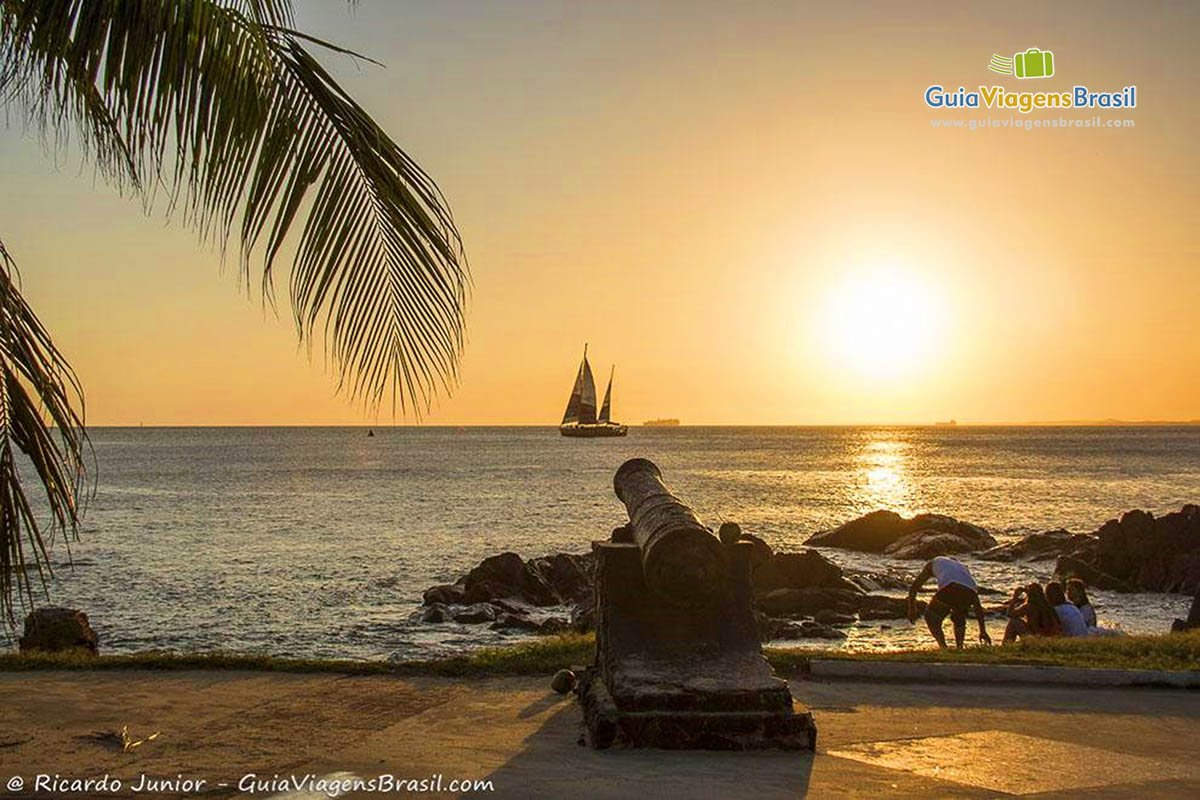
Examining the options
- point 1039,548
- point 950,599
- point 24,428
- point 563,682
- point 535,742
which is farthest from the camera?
point 1039,548

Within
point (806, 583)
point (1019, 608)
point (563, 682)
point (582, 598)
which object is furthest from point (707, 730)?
point (582, 598)

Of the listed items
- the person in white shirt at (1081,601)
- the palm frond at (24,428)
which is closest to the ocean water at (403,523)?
the person in white shirt at (1081,601)

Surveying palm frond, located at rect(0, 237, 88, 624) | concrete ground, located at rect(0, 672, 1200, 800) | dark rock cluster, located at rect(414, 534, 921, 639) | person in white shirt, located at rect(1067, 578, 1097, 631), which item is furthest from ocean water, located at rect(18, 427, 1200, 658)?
palm frond, located at rect(0, 237, 88, 624)

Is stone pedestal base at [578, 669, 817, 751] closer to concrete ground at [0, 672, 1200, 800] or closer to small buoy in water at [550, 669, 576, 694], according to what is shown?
concrete ground at [0, 672, 1200, 800]

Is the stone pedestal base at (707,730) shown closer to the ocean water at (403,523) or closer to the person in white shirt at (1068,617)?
the person in white shirt at (1068,617)

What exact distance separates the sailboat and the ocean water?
1183cm

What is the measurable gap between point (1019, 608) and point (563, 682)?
7061 millimetres

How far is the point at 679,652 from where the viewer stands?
24.7ft

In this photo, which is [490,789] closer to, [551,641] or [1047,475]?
[551,641]

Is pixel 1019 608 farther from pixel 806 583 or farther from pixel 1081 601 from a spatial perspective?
pixel 806 583

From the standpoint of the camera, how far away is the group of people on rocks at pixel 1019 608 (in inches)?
510

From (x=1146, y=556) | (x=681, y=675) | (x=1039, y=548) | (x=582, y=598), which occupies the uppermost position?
(x=681, y=675)

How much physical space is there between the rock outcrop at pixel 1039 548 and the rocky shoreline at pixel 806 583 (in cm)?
10

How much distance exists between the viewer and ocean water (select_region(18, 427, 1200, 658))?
22.5 metres
